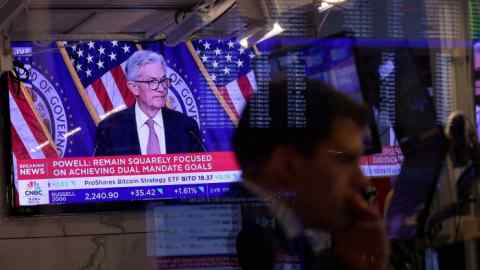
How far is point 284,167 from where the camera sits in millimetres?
1068

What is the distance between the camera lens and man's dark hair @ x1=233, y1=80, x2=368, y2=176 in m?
1.08

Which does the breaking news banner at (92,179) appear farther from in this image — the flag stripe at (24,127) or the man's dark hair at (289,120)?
the man's dark hair at (289,120)

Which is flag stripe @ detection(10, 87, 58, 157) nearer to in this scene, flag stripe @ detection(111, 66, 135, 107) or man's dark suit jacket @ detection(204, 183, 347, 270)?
flag stripe @ detection(111, 66, 135, 107)

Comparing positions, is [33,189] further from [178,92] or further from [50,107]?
[178,92]

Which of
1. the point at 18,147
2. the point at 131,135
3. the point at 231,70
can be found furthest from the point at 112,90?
the point at 231,70

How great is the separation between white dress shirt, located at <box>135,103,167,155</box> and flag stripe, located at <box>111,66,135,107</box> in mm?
57

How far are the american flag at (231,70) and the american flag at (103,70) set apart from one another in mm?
1629

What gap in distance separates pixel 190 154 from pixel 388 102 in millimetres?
2341

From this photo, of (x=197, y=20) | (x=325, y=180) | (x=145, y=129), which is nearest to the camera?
(x=325, y=180)

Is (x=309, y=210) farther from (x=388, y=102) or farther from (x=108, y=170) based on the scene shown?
(x=108, y=170)

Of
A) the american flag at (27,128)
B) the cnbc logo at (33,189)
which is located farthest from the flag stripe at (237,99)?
the cnbc logo at (33,189)

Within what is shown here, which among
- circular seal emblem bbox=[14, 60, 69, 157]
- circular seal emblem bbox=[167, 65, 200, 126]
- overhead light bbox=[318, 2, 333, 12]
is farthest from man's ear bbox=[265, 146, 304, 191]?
circular seal emblem bbox=[14, 60, 69, 157]

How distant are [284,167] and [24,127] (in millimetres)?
2895

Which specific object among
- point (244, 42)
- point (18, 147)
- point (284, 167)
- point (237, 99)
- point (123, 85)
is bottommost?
point (284, 167)
